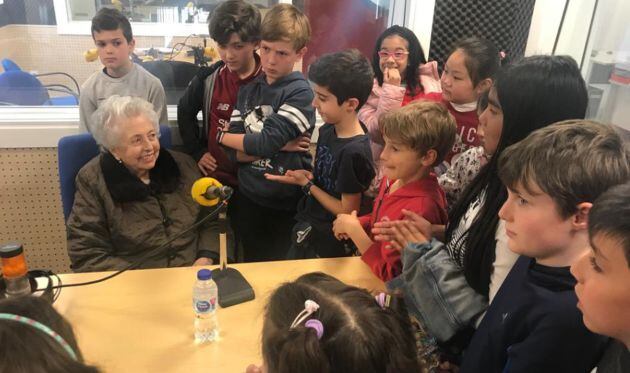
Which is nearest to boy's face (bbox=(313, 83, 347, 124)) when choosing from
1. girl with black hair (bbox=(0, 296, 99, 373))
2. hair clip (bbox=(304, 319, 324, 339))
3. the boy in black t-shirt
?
the boy in black t-shirt

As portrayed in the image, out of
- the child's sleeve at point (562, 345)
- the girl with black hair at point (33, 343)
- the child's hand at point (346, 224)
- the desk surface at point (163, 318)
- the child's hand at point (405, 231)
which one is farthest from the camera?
the child's hand at point (346, 224)

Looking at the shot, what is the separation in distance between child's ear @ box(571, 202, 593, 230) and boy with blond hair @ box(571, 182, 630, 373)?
172mm

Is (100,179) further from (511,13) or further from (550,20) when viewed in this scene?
(550,20)

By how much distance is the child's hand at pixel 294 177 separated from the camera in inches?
75.9

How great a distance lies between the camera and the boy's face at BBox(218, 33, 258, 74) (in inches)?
80.5

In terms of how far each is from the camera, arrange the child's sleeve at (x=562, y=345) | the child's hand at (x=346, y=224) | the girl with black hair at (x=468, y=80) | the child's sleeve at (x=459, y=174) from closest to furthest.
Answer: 1. the child's sleeve at (x=562, y=345)
2. the child's hand at (x=346, y=224)
3. the child's sleeve at (x=459, y=174)
4. the girl with black hair at (x=468, y=80)

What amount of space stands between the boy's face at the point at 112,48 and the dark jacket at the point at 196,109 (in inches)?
12.6

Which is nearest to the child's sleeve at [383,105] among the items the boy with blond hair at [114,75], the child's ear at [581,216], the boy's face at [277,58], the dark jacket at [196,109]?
the boy's face at [277,58]

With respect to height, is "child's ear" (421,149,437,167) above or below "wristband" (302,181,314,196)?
above

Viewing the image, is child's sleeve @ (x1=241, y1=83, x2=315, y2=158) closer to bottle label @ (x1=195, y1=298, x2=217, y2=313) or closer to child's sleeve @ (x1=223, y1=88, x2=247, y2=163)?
child's sleeve @ (x1=223, y1=88, x2=247, y2=163)

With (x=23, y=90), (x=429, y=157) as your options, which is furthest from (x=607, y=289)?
(x=23, y=90)

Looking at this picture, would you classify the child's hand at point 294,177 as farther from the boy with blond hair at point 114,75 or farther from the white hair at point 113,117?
the boy with blond hair at point 114,75

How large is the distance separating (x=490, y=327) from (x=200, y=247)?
3.95 ft

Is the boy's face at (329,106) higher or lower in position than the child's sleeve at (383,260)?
higher
